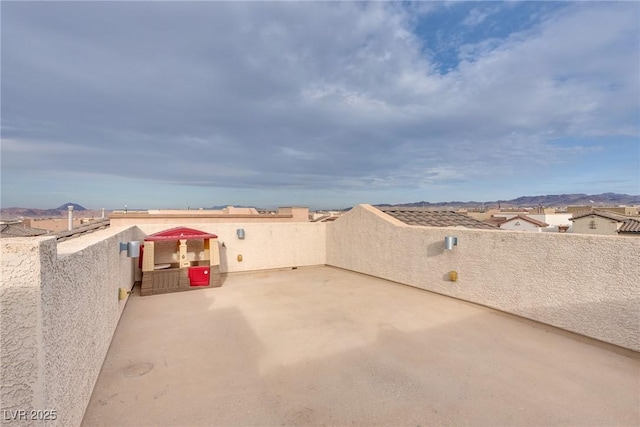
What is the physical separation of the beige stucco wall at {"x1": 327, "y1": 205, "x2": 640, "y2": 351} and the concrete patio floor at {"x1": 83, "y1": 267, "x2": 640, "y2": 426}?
1.22 feet

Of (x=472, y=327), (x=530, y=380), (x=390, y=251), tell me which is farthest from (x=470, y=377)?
(x=390, y=251)

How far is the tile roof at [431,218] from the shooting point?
1141 centimetres

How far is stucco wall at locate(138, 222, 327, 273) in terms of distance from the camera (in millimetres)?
12203

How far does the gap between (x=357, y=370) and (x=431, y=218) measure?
8947 millimetres

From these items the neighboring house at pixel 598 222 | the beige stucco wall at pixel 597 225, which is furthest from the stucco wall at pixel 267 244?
the neighboring house at pixel 598 222

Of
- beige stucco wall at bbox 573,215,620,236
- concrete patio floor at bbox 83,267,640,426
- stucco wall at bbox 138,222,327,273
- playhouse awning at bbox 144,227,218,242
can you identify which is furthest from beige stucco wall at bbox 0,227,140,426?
beige stucco wall at bbox 573,215,620,236

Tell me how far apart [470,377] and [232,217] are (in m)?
12.2

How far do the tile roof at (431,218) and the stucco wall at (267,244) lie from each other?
143 inches

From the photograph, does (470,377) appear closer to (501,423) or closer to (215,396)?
(501,423)

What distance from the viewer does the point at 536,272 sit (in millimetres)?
6492

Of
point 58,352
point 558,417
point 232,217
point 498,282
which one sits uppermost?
point 232,217

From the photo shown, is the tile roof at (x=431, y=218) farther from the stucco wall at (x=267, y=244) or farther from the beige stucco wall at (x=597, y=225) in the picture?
the beige stucco wall at (x=597, y=225)

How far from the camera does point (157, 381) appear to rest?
14.3ft

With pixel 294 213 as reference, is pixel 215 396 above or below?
below
